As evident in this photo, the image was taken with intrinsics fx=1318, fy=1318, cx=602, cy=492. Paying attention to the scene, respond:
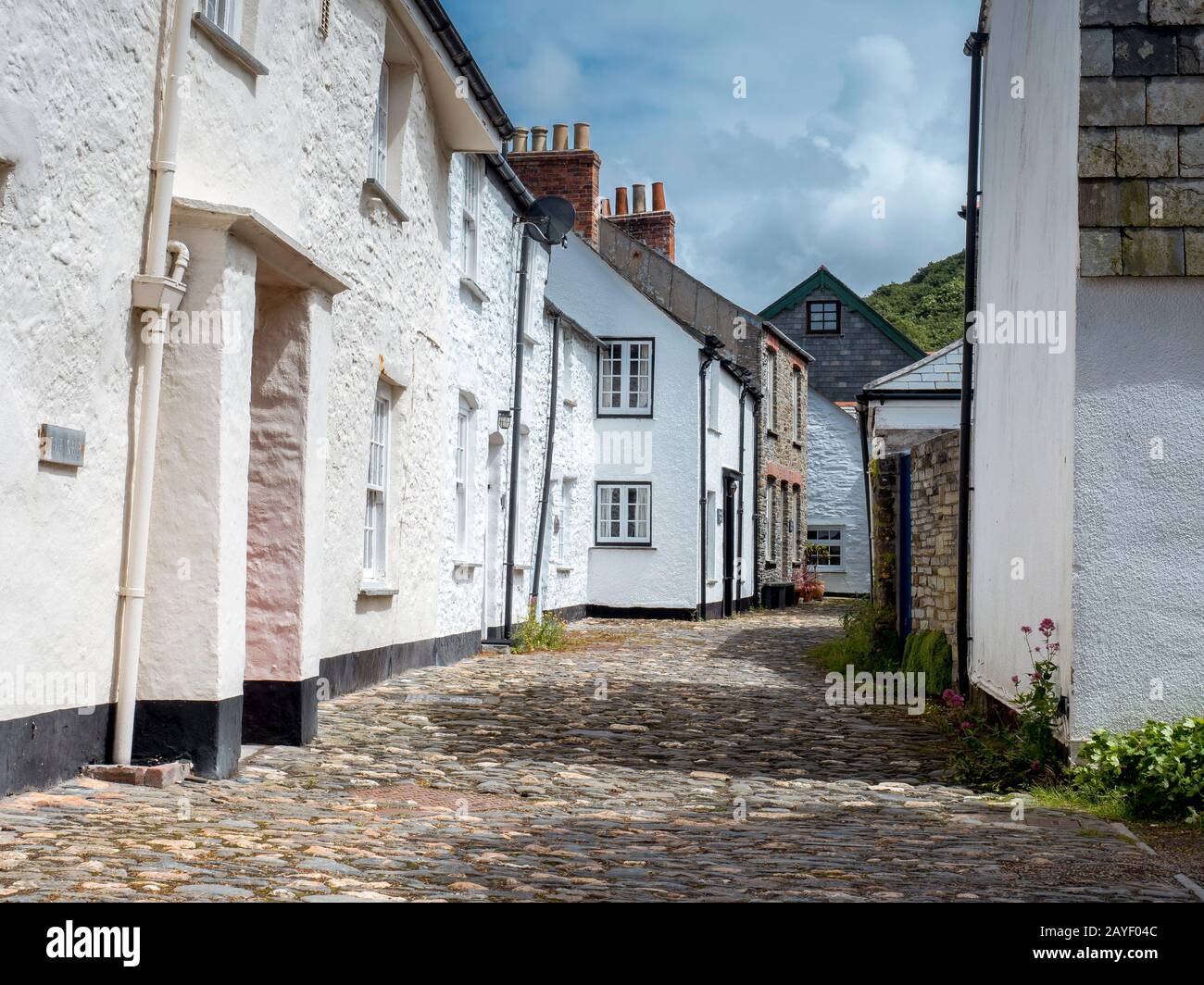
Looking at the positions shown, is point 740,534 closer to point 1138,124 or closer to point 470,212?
point 470,212

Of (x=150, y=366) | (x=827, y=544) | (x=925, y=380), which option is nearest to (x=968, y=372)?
(x=925, y=380)

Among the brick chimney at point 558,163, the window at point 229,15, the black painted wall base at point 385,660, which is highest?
the brick chimney at point 558,163

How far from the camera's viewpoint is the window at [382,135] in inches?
446

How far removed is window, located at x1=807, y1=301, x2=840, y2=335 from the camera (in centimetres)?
4081

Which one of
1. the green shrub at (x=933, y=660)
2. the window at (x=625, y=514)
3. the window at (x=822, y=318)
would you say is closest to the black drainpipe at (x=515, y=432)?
the green shrub at (x=933, y=660)

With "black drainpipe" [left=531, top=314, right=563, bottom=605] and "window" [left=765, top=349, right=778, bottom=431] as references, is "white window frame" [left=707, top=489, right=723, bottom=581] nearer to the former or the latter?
"window" [left=765, top=349, right=778, bottom=431]

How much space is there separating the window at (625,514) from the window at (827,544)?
45.1ft

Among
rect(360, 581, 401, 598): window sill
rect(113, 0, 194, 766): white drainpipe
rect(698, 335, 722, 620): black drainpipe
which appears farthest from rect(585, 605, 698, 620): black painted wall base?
rect(113, 0, 194, 766): white drainpipe

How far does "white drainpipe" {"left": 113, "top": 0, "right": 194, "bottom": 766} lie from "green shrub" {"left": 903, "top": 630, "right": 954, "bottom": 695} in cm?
765

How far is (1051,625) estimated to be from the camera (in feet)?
25.3

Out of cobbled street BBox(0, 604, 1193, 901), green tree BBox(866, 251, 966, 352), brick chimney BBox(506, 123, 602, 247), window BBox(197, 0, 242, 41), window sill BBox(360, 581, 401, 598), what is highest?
green tree BBox(866, 251, 966, 352)

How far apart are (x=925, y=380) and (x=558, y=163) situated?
8.47 meters

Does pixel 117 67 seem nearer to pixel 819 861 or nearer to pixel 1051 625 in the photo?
pixel 819 861

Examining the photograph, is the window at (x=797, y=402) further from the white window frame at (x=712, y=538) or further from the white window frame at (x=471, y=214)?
the white window frame at (x=471, y=214)
